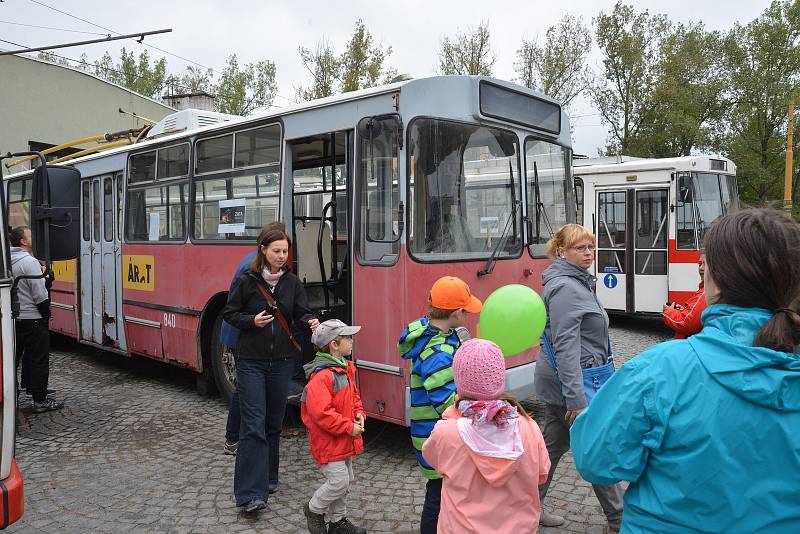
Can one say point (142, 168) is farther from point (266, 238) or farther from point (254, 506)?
point (254, 506)

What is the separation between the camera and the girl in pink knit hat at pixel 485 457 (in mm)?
2406

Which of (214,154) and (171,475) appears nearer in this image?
(171,475)

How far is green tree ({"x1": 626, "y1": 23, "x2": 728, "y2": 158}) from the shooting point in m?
24.9

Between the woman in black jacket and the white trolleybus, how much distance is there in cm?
836

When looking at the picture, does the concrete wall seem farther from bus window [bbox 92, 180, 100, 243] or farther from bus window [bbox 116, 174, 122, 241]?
bus window [bbox 116, 174, 122, 241]

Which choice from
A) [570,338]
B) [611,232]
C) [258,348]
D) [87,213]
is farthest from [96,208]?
[611,232]

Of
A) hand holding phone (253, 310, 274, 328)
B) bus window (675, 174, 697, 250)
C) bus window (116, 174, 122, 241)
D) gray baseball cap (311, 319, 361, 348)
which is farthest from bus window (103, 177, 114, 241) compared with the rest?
bus window (675, 174, 697, 250)

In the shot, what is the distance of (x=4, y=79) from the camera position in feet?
66.5

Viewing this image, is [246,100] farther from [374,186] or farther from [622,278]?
[374,186]

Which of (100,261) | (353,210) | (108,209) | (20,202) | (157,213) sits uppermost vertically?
(20,202)

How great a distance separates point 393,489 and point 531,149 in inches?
127

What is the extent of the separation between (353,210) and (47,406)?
4.16m

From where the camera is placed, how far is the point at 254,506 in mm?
4266

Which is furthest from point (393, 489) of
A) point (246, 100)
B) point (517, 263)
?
point (246, 100)
